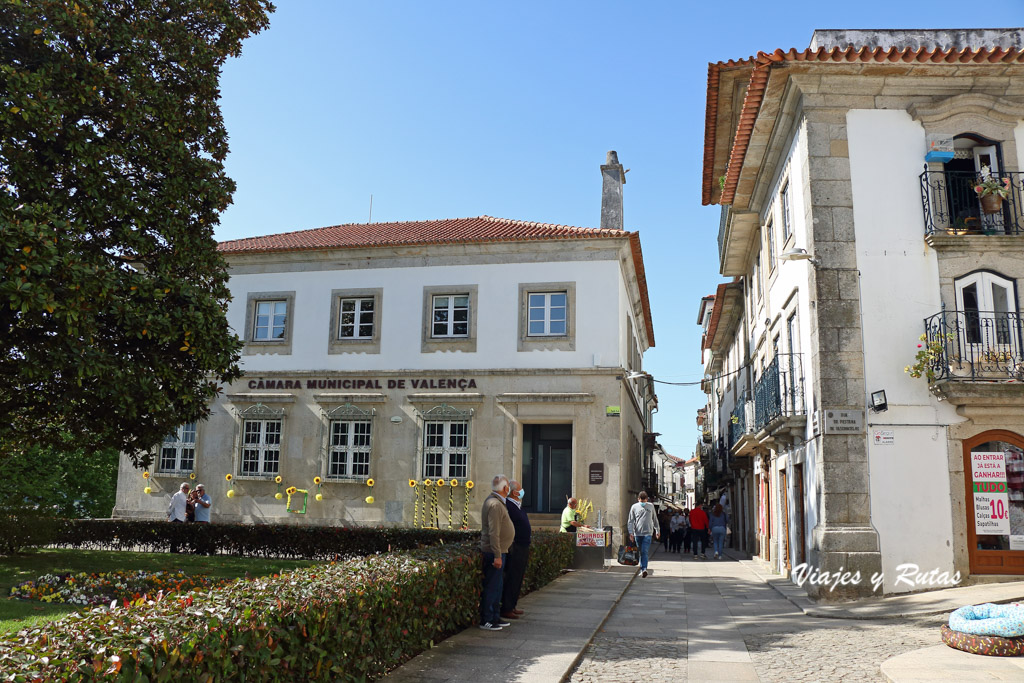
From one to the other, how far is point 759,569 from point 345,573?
13.4 m

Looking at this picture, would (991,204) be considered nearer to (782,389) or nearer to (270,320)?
(782,389)

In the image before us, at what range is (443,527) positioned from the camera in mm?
20875

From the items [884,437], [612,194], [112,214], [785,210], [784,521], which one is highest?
[612,194]

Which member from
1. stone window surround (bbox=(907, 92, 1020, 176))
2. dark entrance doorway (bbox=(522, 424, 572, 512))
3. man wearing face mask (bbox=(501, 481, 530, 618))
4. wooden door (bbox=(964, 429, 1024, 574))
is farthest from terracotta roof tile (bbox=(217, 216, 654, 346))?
man wearing face mask (bbox=(501, 481, 530, 618))

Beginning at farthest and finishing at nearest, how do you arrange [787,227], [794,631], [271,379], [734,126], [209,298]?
[271,379], [734,126], [787,227], [209,298], [794,631]

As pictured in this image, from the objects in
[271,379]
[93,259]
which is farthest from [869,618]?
[271,379]

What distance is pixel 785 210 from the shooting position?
1471 cm

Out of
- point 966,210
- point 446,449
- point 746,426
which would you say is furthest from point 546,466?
point 966,210

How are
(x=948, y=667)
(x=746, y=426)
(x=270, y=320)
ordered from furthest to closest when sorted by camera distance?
1. (x=270, y=320)
2. (x=746, y=426)
3. (x=948, y=667)

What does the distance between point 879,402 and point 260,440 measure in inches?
661

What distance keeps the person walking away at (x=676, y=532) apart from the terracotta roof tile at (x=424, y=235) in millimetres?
7549

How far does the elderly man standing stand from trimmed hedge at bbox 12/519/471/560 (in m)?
7.93

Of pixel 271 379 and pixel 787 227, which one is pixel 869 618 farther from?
pixel 271 379

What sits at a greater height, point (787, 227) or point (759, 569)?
point (787, 227)
